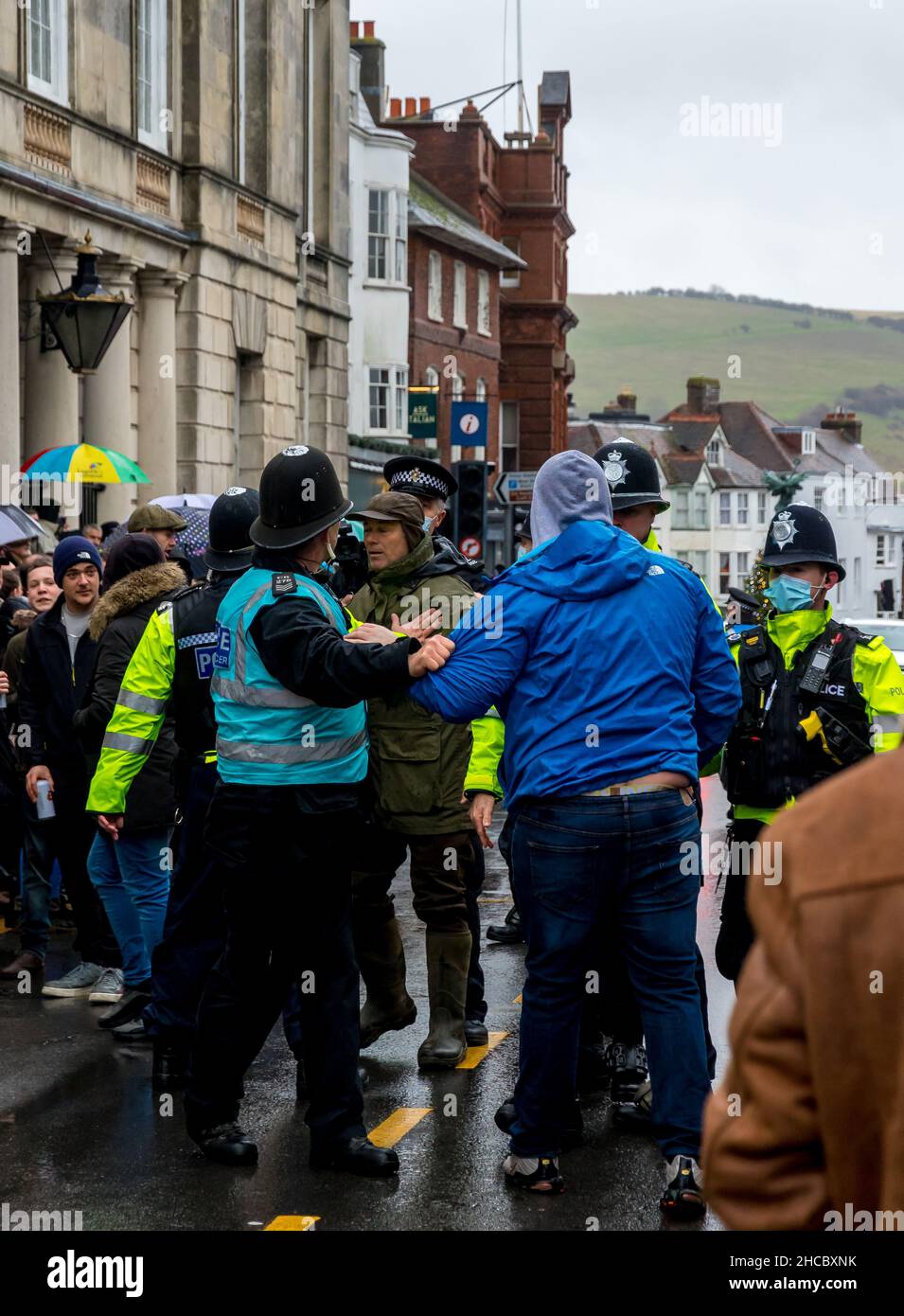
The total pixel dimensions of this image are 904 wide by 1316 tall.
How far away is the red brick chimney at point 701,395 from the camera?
9994 centimetres

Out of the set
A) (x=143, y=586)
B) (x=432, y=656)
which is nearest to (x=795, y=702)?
(x=432, y=656)

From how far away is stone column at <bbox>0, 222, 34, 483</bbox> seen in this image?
18156mm

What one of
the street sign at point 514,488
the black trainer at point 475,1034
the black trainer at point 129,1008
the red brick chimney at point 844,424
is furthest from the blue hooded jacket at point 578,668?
the red brick chimney at point 844,424

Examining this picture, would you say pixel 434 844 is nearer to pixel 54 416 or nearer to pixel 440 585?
pixel 440 585

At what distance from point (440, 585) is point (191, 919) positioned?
1.54 m

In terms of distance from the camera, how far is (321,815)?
561 centimetres

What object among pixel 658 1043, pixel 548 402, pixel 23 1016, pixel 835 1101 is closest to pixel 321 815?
pixel 658 1043

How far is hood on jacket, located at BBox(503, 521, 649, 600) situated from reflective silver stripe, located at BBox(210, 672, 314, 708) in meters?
0.76

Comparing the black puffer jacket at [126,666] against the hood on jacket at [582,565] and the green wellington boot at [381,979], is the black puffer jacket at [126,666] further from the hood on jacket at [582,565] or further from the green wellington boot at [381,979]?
the hood on jacket at [582,565]

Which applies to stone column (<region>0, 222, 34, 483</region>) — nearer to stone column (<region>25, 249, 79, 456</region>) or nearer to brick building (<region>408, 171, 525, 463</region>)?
stone column (<region>25, 249, 79, 456</region>)

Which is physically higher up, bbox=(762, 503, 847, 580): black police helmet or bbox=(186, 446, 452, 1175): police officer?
bbox=(762, 503, 847, 580): black police helmet

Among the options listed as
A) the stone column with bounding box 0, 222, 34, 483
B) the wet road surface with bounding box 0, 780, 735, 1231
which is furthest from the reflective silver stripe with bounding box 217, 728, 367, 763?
the stone column with bounding box 0, 222, 34, 483

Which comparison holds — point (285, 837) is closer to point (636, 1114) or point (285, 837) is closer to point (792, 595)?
point (636, 1114)

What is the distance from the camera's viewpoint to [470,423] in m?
23.1
